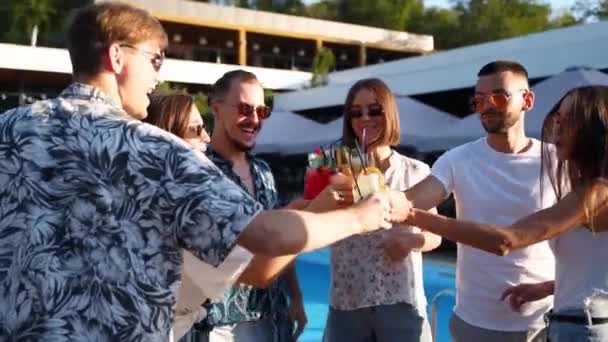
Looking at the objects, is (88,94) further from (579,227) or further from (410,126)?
(410,126)

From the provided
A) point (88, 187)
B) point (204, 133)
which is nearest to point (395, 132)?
point (204, 133)

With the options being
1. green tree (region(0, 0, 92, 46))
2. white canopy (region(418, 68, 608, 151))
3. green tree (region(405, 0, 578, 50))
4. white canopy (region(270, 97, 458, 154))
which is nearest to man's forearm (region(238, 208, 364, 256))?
white canopy (region(418, 68, 608, 151))

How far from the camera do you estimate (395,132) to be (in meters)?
3.25

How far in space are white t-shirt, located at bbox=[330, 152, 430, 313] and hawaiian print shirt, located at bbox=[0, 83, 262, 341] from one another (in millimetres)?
1542

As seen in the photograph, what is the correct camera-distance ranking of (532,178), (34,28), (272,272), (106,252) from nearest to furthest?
(106,252) → (272,272) → (532,178) → (34,28)

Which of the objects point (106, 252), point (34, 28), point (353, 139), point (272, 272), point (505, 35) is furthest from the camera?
point (505, 35)

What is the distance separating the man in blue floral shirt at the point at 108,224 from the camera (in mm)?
1524

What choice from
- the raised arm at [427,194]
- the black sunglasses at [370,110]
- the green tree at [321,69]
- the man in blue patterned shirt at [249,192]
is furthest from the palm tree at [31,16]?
the raised arm at [427,194]

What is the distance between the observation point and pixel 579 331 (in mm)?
2342

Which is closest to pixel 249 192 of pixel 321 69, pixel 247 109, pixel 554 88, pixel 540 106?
pixel 247 109

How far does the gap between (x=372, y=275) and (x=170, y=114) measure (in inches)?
44.7

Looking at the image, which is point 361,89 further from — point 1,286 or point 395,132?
point 1,286

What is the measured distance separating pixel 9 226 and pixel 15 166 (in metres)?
0.14

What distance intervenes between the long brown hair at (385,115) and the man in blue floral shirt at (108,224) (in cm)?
161
